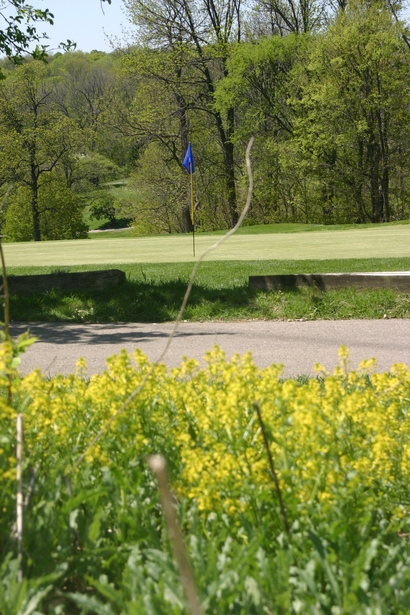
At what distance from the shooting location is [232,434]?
286 centimetres

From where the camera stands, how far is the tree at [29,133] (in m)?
48.5

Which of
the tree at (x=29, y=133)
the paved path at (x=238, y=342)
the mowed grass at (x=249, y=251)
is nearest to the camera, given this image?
the paved path at (x=238, y=342)

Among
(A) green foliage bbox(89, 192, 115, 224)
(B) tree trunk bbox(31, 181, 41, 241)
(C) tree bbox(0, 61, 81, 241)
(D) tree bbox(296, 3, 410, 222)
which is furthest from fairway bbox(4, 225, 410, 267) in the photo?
(A) green foliage bbox(89, 192, 115, 224)

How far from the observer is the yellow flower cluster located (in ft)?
8.00

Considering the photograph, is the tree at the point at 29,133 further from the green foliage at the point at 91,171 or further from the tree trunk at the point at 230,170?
the tree trunk at the point at 230,170

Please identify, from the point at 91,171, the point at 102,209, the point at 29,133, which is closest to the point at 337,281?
the point at 29,133

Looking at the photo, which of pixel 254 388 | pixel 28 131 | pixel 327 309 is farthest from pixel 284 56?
pixel 254 388

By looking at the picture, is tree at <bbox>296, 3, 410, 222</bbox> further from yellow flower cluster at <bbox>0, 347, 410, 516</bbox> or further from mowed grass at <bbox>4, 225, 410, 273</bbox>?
yellow flower cluster at <bbox>0, 347, 410, 516</bbox>

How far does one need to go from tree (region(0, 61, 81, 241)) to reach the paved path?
41.1 metres

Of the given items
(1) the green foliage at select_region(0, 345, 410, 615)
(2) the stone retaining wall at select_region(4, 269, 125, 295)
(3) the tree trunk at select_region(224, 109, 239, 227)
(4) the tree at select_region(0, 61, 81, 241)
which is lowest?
(2) the stone retaining wall at select_region(4, 269, 125, 295)

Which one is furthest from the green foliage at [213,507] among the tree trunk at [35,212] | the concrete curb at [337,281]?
the tree trunk at [35,212]

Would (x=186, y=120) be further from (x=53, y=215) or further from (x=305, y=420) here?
(x=305, y=420)

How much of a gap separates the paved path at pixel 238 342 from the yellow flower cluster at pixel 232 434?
323 centimetres

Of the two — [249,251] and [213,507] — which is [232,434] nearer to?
[213,507]
